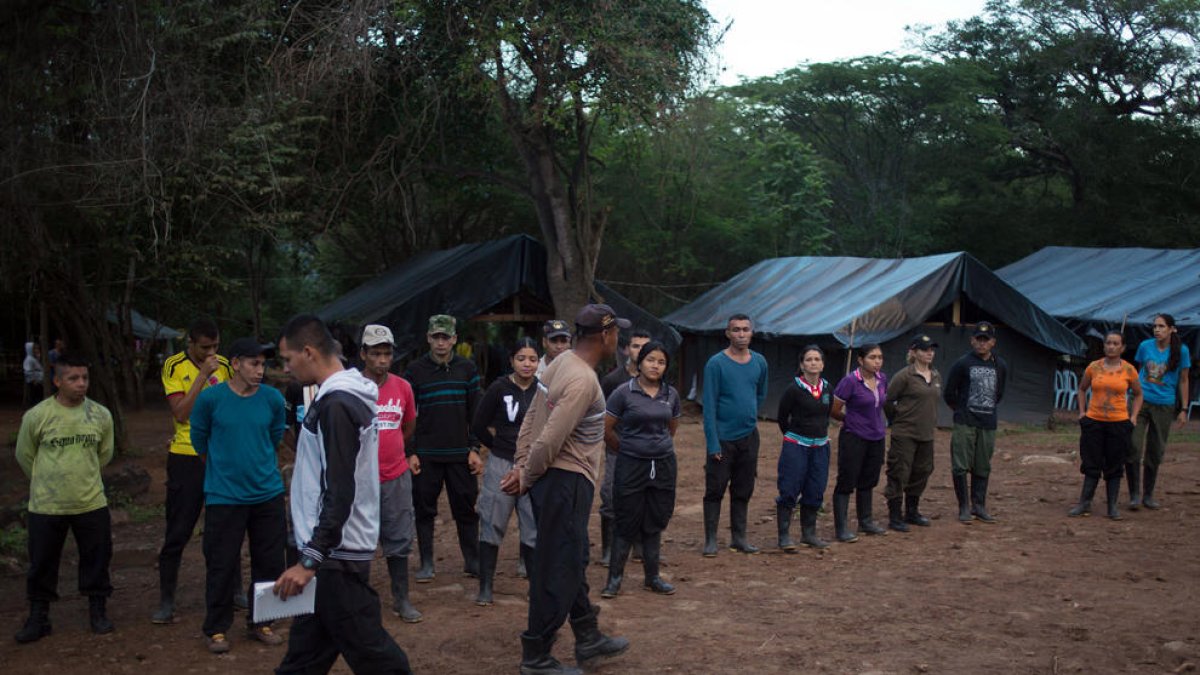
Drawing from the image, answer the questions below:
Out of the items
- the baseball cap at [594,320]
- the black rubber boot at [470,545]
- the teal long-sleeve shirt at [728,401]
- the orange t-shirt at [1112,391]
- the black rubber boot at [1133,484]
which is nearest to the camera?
the baseball cap at [594,320]

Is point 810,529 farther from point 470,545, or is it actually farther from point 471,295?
point 471,295

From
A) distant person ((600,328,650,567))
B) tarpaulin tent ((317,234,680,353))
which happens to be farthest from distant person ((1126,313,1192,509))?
tarpaulin tent ((317,234,680,353))

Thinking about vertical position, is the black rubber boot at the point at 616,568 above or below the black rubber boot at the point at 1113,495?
below

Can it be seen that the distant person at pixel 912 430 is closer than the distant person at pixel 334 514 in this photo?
No

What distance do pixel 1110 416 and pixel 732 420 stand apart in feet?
13.4

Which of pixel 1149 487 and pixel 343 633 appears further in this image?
pixel 1149 487

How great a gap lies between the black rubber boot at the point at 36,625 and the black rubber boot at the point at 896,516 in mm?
6728

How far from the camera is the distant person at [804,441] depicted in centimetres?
886

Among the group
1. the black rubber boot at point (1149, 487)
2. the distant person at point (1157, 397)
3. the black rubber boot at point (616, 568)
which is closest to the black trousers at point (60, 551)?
the black rubber boot at point (616, 568)

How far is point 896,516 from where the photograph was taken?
32.4 feet

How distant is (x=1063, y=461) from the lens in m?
14.3

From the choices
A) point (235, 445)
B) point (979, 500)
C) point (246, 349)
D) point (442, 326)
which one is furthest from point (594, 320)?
point (979, 500)

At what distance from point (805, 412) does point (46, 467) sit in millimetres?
5427

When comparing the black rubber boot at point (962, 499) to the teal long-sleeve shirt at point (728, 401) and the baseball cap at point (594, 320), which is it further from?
the baseball cap at point (594, 320)
